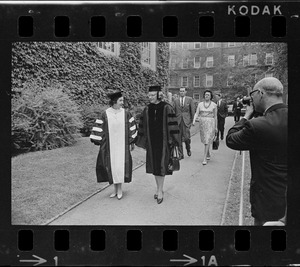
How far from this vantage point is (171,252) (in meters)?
3.38

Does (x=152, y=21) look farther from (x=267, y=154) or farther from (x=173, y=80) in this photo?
(x=267, y=154)

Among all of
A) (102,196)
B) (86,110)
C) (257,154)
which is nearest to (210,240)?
(257,154)

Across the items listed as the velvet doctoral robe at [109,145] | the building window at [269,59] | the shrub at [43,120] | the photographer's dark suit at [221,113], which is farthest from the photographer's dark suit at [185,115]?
the shrub at [43,120]

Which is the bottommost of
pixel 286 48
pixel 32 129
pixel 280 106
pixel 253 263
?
pixel 253 263

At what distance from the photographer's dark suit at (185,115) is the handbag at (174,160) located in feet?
0.23

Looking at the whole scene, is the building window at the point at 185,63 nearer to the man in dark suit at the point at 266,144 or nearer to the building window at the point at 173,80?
the building window at the point at 173,80

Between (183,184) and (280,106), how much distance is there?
1.36 m

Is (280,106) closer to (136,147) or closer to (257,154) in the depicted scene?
(257,154)

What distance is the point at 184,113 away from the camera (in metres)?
3.88

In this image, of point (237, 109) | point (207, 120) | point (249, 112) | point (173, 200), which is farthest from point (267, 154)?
point (173, 200)

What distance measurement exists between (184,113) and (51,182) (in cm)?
176

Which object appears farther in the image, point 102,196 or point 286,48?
point 102,196

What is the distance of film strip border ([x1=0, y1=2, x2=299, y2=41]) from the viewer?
10.3ft

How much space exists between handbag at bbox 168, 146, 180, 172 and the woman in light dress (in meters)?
0.31
